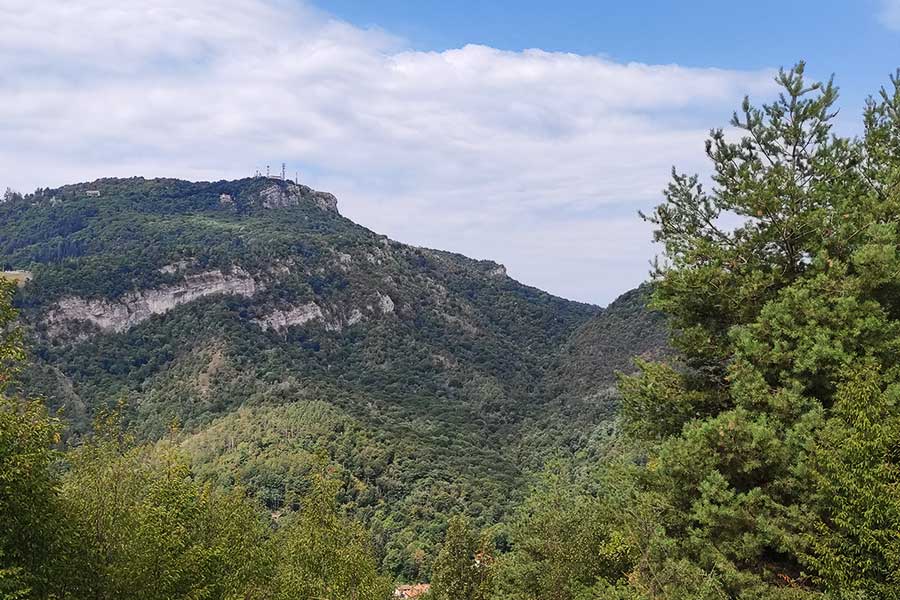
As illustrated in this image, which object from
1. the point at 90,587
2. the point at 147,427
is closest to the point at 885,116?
the point at 90,587

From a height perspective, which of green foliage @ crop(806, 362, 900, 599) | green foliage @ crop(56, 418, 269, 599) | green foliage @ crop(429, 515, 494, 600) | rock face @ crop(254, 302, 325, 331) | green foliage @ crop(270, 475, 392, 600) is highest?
rock face @ crop(254, 302, 325, 331)

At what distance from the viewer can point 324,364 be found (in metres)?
137

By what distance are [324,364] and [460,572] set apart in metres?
105

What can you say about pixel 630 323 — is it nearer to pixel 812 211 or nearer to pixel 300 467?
pixel 300 467

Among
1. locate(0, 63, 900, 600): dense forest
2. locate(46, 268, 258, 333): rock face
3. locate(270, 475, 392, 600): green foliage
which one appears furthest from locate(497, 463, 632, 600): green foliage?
locate(46, 268, 258, 333): rock face

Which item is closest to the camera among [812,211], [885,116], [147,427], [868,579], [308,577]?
[868,579]

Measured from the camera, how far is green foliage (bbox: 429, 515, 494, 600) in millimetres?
35375

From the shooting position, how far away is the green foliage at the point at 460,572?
116 feet

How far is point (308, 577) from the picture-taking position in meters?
16.8

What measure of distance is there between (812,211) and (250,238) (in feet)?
630

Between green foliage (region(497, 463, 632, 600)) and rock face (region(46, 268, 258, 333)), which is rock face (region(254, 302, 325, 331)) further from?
green foliage (region(497, 463, 632, 600))

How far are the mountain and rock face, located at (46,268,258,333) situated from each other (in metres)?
0.29

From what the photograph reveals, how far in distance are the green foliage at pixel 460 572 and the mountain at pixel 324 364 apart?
28.1 meters

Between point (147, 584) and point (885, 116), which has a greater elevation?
point (885, 116)
